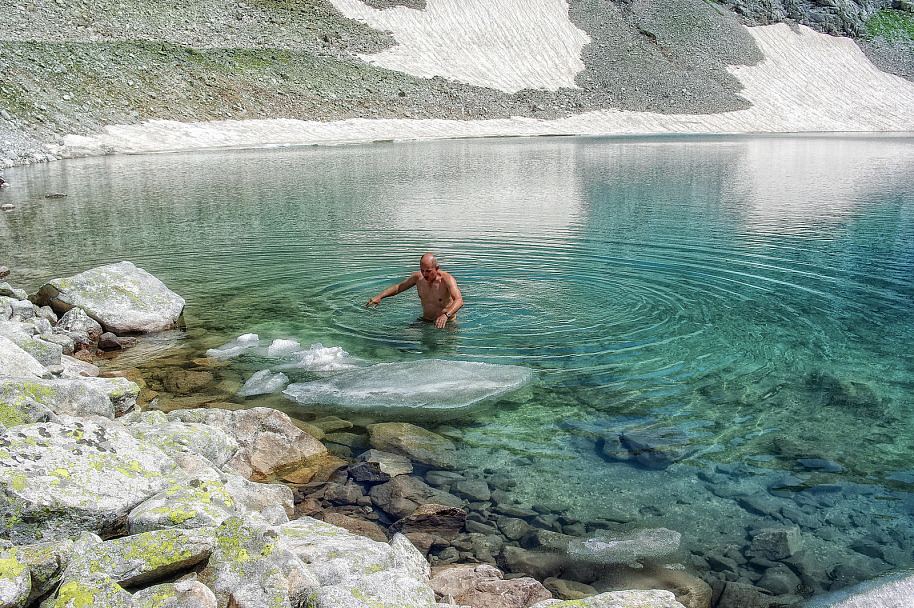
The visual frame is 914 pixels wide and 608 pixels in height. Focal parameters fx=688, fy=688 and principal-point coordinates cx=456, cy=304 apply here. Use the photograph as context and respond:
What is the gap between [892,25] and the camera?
123 metres

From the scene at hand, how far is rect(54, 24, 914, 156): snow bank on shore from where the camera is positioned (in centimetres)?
6247

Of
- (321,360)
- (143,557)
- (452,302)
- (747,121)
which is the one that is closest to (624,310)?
(452,302)

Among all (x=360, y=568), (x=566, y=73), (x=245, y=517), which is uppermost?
(x=566, y=73)

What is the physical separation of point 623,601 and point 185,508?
2.84 metres

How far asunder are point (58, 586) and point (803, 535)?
17.6 feet

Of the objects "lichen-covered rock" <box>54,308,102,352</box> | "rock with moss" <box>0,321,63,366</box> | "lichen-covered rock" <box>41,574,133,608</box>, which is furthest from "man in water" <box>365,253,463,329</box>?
"lichen-covered rock" <box>41,574,133,608</box>

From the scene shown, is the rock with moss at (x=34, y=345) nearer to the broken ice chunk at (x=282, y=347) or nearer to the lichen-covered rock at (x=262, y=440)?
the lichen-covered rock at (x=262, y=440)

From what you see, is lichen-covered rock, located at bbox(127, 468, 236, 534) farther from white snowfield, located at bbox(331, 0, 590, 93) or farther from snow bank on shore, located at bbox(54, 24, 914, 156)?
white snowfield, located at bbox(331, 0, 590, 93)

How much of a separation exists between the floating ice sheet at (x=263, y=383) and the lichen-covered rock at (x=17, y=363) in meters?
2.32

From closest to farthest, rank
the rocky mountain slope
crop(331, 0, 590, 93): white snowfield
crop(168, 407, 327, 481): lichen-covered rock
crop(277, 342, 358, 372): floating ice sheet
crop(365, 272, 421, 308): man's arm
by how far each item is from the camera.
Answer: crop(168, 407, 327, 481): lichen-covered rock
crop(277, 342, 358, 372): floating ice sheet
crop(365, 272, 421, 308): man's arm
the rocky mountain slope
crop(331, 0, 590, 93): white snowfield

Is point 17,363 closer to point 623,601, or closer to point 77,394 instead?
point 77,394

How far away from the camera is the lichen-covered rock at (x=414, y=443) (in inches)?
277

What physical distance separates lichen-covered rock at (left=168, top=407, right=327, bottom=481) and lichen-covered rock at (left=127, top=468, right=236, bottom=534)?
1911 mm

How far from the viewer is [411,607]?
4043 millimetres
